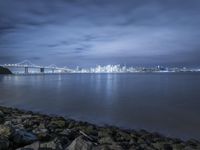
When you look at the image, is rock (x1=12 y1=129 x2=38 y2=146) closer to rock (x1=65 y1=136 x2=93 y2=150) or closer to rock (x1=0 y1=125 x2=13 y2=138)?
rock (x1=0 y1=125 x2=13 y2=138)

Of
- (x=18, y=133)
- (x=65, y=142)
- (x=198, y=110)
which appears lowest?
(x=198, y=110)

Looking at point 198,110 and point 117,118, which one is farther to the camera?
point 198,110

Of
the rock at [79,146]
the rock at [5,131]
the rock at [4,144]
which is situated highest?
the rock at [5,131]

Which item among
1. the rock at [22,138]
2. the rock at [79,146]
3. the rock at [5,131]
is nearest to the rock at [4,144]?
the rock at [5,131]

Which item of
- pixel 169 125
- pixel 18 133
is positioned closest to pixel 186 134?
pixel 169 125

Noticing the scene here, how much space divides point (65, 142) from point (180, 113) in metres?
10.8

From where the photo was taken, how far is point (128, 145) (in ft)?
18.9

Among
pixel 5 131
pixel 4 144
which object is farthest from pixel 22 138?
pixel 4 144

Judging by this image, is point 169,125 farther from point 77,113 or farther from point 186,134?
point 77,113

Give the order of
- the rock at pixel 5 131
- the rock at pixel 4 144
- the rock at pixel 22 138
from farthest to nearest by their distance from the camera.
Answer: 1. the rock at pixel 22 138
2. the rock at pixel 5 131
3. the rock at pixel 4 144

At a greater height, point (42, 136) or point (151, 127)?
point (42, 136)

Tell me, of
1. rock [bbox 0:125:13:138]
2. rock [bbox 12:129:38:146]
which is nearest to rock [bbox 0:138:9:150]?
rock [bbox 0:125:13:138]

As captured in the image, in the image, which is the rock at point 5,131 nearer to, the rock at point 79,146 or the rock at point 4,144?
the rock at point 4,144

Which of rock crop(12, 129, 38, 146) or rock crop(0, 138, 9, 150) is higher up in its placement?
rock crop(0, 138, 9, 150)
